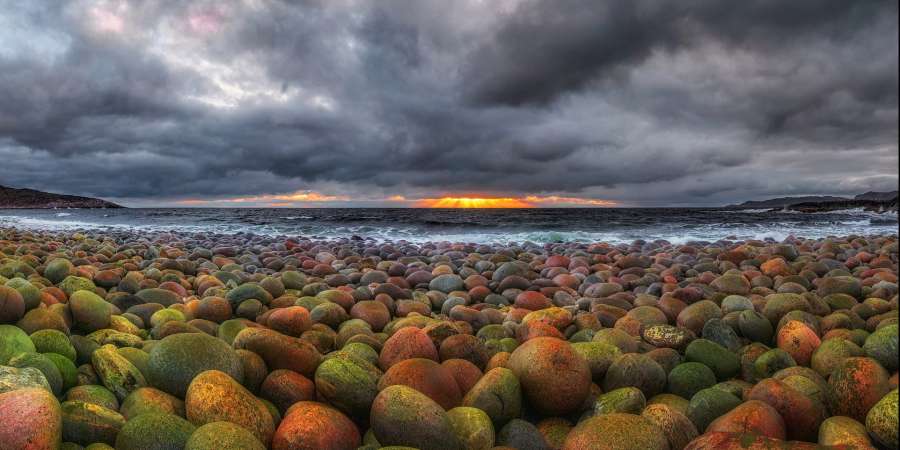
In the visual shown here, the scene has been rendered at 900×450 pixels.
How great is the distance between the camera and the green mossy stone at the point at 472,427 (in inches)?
106

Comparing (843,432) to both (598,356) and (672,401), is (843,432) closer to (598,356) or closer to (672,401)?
(672,401)

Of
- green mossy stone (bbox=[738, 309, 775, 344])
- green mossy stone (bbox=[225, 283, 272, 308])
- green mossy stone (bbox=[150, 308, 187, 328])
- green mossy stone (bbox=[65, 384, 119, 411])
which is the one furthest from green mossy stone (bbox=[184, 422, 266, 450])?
green mossy stone (bbox=[738, 309, 775, 344])

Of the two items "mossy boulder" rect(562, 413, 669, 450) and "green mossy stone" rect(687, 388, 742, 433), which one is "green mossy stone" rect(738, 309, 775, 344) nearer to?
"green mossy stone" rect(687, 388, 742, 433)

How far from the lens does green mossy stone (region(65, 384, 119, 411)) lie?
2.83 metres

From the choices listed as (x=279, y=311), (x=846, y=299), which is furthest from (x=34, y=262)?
(x=846, y=299)

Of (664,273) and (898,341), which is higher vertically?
(898,341)

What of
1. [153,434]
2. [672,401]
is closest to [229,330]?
[153,434]

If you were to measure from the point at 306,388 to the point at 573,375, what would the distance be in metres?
1.53

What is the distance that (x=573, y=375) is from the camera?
10.3 feet

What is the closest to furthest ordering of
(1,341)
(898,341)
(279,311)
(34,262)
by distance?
1. (898,341)
2. (1,341)
3. (279,311)
4. (34,262)

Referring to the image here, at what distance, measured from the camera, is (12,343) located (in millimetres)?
3078

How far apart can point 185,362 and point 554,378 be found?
2045mm

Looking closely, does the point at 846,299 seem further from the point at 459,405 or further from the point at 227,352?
the point at 227,352

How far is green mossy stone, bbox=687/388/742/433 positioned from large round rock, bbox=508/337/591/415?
1.86ft
